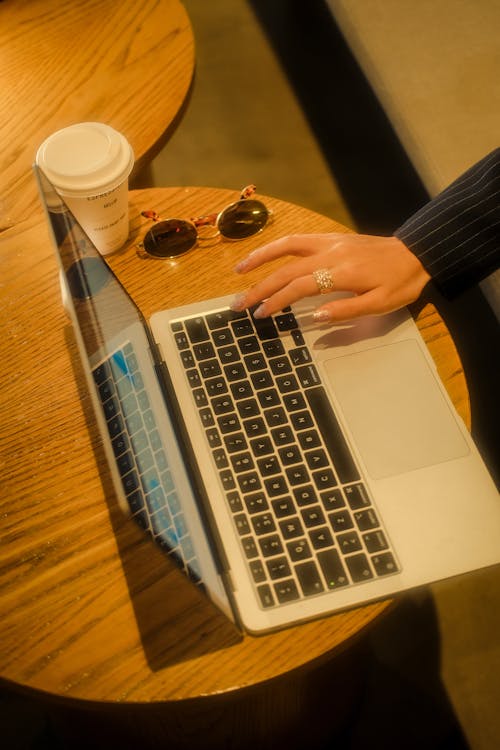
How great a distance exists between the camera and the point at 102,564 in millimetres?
725

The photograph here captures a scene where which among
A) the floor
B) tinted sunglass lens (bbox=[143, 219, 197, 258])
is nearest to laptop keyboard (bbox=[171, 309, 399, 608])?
tinted sunglass lens (bbox=[143, 219, 197, 258])

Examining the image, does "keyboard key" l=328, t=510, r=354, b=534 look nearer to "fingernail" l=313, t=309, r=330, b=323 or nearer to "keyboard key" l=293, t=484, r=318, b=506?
"keyboard key" l=293, t=484, r=318, b=506

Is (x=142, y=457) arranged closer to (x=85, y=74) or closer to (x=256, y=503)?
(x=256, y=503)

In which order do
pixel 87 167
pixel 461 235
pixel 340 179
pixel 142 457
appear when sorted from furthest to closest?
pixel 340 179 → pixel 461 235 → pixel 87 167 → pixel 142 457

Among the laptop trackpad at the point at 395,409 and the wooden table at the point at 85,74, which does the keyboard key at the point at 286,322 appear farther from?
the wooden table at the point at 85,74

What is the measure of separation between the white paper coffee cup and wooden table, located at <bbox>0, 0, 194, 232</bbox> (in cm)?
19

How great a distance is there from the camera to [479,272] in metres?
0.94

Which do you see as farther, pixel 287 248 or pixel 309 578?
pixel 287 248

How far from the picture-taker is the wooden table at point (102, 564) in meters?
0.67

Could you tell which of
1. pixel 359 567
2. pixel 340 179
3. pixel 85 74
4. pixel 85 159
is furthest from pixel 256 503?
pixel 340 179

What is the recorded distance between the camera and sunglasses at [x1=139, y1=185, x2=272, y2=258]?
922mm

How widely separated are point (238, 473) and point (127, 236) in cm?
39

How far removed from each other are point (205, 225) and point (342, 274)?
22 cm

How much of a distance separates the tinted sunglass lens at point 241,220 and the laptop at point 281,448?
A: 131 millimetres
